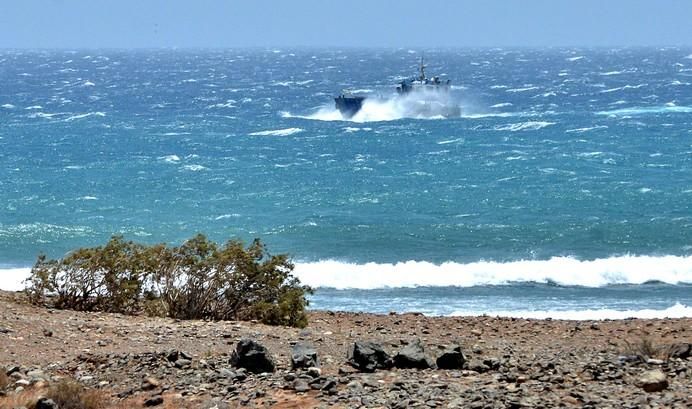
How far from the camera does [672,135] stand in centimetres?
6088

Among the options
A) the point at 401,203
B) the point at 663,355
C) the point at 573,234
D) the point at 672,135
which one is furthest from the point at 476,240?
the point at 672,135

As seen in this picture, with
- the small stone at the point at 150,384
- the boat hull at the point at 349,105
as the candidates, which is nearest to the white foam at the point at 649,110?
the boat hull at the point at 349,105

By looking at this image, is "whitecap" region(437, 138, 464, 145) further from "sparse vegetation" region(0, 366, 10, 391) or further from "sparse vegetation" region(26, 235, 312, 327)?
"sparse vegetation" region(0, 366, 10, 391)

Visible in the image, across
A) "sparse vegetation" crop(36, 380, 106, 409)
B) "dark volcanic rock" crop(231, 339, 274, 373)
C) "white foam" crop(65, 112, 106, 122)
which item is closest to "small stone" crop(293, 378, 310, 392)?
"dark volcanic rock" crop(231, 339, 274, 373)

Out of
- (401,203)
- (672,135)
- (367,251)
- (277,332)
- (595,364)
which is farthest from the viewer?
(672,135)

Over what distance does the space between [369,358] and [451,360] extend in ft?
3.06

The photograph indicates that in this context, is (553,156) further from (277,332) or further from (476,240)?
(277,332)

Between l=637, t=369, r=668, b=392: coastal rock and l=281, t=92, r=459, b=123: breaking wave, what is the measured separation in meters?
62.9

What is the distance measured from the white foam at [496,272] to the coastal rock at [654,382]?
1765cm

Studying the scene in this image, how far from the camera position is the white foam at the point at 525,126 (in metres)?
64.6

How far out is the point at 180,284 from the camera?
17859 millimetres

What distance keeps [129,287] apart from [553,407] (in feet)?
31.2

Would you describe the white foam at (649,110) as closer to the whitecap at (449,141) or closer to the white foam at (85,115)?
the whitecap at (449,141)

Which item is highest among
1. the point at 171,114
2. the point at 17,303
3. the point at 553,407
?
the point at 171,114
